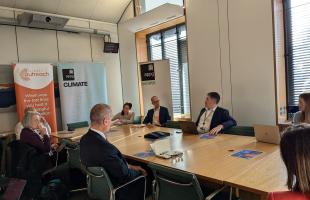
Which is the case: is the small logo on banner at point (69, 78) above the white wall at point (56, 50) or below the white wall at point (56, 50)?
below

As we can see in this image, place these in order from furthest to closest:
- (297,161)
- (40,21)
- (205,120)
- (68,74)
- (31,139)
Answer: (68,74), (40,21), (205,120), (31,139), (297,161)

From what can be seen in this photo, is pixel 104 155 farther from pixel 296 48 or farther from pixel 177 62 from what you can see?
pixel 177 62

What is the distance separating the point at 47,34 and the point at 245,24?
4.68 meters

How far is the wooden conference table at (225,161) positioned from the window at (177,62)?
2.61 m

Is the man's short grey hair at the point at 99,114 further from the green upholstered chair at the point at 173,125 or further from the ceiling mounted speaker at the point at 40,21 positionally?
the ceiling mounted speaker at the point at 40,21

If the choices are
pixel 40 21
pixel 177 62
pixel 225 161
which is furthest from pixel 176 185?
pixel 40 21

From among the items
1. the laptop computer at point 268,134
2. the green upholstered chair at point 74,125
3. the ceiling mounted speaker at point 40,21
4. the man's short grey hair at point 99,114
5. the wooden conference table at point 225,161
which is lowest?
the green upholstered chair at point 74,125

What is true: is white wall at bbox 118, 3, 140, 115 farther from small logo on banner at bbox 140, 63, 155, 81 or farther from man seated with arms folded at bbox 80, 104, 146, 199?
man seated with arms folded at bbox 80, 104, 146, 199

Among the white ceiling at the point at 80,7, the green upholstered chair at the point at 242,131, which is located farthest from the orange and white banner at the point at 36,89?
the green upholstered chair at the point at 242,131

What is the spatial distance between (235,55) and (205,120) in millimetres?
1417

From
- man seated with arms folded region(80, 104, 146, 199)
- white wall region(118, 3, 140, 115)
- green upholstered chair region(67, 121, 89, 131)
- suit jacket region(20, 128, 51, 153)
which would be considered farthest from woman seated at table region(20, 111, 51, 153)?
white wall region(118, 3, 140, 115)

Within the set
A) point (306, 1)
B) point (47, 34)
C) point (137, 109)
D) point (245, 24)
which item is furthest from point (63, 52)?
point (306, 1)

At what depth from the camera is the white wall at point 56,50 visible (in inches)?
220

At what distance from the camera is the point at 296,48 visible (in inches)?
163
